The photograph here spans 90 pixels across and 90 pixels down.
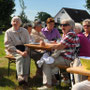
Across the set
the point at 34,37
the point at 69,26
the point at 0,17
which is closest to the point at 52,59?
the point at 69,26

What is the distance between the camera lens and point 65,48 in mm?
4367

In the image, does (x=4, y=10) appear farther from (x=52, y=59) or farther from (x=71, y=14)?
(x=52, y=59)

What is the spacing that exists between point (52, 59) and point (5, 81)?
172 cm

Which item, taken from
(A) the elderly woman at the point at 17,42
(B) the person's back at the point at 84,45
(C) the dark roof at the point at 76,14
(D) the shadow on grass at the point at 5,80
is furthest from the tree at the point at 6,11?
(B) the person's back at the point at 84,45

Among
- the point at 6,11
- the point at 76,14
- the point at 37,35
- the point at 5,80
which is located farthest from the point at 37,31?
the point at 76,14

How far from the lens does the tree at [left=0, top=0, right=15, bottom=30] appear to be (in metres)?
45.5

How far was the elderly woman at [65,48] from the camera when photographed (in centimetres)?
423

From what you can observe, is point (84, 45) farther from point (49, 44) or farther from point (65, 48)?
point (49, 44)

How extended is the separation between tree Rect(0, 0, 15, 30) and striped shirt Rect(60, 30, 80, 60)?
41.8 meters

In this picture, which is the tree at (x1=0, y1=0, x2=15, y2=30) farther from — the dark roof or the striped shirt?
the striped shirt

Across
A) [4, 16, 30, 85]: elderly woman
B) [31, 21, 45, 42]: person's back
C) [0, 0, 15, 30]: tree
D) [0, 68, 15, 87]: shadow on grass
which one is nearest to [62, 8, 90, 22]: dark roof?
[0, 0, 15, 30]: tree

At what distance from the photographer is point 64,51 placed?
4.44 m

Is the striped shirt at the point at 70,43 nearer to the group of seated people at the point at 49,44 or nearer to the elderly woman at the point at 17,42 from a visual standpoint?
the group of seated people at the point at 49,44

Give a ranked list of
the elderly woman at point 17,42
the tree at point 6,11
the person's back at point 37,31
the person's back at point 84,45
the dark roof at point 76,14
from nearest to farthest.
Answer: the person's back at point 84,45 < the elderly woman at point 17,42 < the person's back at point 37,31 < the tree at point 6,11 < the dark roof at point 76,14
